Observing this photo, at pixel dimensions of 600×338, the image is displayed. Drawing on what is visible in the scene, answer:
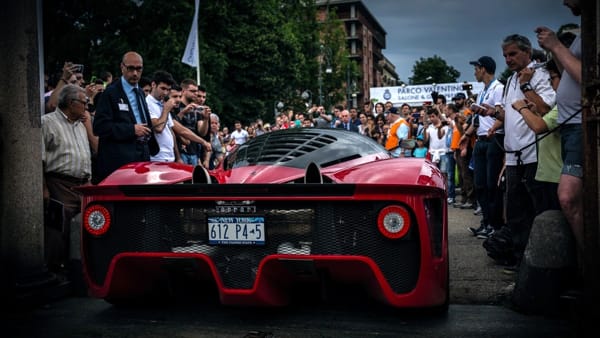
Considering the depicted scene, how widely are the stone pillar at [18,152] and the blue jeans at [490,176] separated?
423 cm

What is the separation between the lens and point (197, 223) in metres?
3.43

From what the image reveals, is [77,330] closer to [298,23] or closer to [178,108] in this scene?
[178,108]

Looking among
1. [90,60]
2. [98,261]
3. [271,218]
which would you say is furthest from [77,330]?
[90,60]

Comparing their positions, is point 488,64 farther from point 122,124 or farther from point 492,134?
point 122,124

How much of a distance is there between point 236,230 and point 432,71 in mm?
94463

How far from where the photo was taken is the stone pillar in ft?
14.3

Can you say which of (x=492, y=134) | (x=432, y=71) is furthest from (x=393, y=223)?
(x=432, y=71)

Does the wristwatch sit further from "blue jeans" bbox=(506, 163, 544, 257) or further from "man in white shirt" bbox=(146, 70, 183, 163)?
"man in white shirt" bbox=(146, 70, 183, 163)

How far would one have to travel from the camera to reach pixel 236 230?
10.9ft

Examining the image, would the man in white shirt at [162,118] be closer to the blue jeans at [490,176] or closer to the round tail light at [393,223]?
the blue jeans at [490,176]

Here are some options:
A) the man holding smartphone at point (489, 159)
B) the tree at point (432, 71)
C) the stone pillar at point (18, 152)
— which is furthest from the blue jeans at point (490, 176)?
the tree at point (432, 71)

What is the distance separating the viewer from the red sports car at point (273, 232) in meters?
3.21

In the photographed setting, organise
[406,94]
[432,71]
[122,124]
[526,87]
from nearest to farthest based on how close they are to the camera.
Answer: [526,87] < [122,124] < [406,94] < [432,71]

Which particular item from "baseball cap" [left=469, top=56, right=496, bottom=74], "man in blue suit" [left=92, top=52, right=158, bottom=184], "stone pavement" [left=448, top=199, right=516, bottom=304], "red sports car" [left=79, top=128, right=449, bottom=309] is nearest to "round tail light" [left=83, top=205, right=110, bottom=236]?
"red sports car" [left=79, top=128, right=449, bottom=309]
